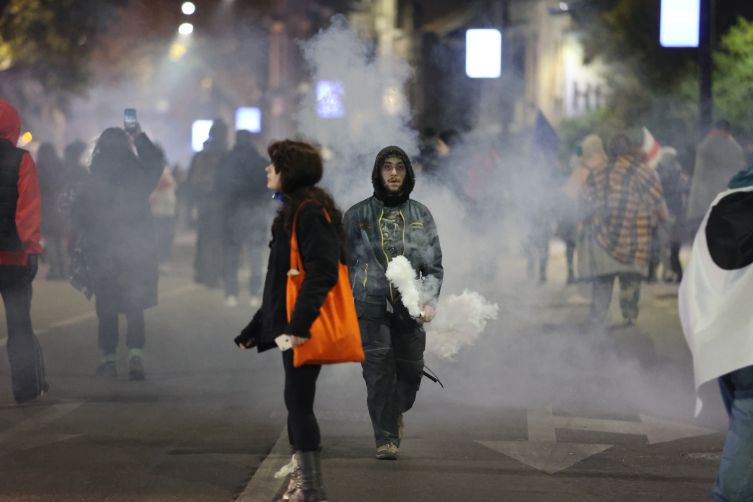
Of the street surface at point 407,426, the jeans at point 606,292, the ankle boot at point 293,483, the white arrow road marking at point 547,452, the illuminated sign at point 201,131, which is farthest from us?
the illuminated sign at point 201,131

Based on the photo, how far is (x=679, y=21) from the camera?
1068 centimetres

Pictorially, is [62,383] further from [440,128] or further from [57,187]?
[57,187]

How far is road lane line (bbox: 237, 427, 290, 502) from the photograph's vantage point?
146 inches

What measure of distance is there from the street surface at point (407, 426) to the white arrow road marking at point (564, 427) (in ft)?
0.04

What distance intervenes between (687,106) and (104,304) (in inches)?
450

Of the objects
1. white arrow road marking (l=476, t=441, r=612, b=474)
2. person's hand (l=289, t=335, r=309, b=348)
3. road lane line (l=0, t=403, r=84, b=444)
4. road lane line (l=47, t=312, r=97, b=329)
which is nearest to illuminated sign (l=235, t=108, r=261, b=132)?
road lane line (l=47, t=312, r=97, b=329)

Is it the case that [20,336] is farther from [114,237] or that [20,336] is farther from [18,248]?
[114,237]

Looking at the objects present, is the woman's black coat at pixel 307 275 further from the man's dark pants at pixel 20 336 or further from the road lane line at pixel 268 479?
the man's dark pants at pixel 20 336

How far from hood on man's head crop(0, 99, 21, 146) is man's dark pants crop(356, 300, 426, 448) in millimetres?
2609

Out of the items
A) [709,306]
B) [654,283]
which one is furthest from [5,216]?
[654,283]

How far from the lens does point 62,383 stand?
19.2ft

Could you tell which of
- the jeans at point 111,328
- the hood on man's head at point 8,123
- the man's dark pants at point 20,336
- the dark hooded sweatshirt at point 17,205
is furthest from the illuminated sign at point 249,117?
the man's dark pants at point 20,336

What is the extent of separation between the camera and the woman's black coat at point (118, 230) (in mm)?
6188

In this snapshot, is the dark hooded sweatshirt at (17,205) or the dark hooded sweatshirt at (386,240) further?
the dark hooded sweatshirt at (17,205)
